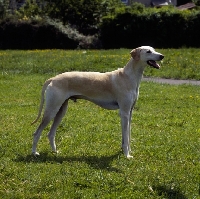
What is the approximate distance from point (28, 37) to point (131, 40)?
7339mm

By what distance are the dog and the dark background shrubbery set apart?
2409cm

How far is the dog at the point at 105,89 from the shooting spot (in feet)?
24.5

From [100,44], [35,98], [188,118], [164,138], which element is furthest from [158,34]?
[164,138]

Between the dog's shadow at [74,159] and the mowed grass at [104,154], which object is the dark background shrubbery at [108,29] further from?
the dog's shadow at [74,159]

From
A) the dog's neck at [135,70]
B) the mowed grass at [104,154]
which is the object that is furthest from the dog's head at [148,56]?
the mowed grass at [104,154]

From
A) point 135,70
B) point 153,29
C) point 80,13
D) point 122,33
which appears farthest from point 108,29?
point 135,70

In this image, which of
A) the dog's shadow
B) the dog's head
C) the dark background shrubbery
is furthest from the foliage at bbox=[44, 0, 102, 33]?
the dog's shadow

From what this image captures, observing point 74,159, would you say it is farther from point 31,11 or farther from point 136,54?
point 31,11

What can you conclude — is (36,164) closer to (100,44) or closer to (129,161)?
(129,161)

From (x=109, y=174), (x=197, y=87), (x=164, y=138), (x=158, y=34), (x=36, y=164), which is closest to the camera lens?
(x=109, y=174)

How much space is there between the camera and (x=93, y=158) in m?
7.32

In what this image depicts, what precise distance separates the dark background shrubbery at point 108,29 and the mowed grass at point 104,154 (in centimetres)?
1907

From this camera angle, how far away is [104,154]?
7582mm

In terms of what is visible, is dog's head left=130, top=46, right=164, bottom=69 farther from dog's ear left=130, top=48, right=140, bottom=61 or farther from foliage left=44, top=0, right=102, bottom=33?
foliage left=44, top=0, right=102, bottom=33
